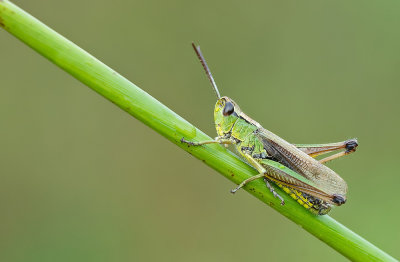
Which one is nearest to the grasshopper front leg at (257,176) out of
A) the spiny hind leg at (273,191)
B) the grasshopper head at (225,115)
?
the spiny hind leg at (273,191)

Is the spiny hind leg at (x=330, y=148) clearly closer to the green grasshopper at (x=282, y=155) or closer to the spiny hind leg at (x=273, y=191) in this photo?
the green grasshopper at (x=282, y=155)

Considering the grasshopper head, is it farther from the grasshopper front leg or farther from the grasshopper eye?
the grasshopper front leg

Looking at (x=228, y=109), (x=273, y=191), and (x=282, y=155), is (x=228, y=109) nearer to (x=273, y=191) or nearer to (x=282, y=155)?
(x=282, y=155)

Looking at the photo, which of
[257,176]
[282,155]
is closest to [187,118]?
[282,155]

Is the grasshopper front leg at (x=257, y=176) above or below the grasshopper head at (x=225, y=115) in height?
below

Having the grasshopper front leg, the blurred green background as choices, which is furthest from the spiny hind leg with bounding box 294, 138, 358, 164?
the blurred green background

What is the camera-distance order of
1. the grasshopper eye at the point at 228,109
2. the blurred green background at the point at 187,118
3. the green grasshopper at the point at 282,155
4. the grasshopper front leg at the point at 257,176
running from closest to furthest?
the grasshopper front leg at the point at 257,176 → the green grasshopper at the point at 282,155 → the grasshopper eye at the point at 228,109 → the blurred green background at the point at 187,118

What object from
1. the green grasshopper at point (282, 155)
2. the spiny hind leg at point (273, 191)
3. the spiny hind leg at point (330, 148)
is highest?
the spiny hind leg at point (330, 148)
